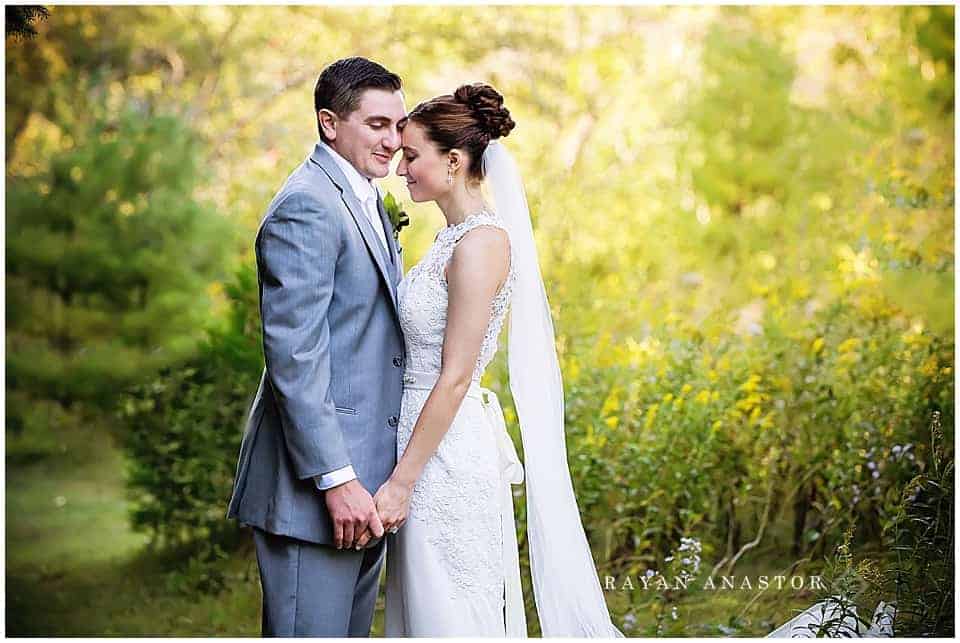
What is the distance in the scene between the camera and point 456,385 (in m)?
2.30

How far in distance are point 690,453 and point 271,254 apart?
7.55 feet

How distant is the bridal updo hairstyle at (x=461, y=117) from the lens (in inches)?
93.1

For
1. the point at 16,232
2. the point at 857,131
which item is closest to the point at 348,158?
the point at 16,232

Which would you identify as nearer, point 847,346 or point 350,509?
point 350,509

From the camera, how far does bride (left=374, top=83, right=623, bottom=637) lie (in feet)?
7.57

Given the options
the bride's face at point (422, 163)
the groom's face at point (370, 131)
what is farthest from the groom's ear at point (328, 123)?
the bride's face at point (422, 163)

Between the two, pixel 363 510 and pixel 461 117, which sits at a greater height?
pixel 461 117

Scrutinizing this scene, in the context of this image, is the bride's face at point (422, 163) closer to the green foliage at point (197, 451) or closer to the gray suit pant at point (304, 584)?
the gray suit pant at point (304, 584)

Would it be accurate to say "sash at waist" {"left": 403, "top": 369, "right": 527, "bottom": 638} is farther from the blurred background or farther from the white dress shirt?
the blurred background

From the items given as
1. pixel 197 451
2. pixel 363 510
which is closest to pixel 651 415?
pixel 197 451

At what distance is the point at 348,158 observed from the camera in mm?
2422

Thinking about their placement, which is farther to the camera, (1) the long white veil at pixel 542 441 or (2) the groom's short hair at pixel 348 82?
(1) the long white veil at pixel 542 441

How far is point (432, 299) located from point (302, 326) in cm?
31

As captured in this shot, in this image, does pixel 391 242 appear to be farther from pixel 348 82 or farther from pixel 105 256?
pixel 105 256
